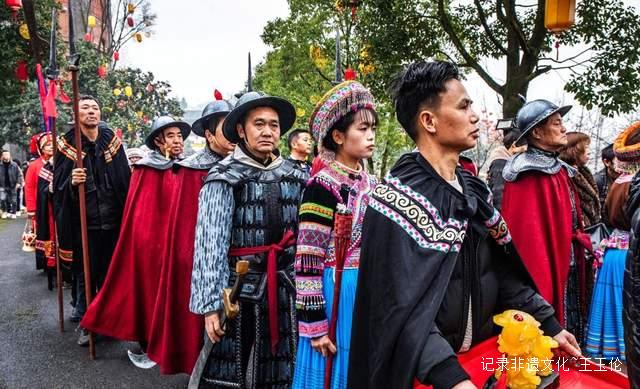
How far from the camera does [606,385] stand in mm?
1596

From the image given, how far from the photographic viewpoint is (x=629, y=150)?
3.98 m

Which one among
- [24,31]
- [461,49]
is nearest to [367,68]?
[461,49]

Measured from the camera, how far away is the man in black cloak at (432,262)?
150cm

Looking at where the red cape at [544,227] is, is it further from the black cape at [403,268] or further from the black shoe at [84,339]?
the black shoe at [84,339]

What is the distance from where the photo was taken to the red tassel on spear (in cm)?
231

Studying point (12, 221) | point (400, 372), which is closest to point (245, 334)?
point (400, 372)

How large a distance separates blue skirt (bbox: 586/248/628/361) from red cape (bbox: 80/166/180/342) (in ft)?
12.4

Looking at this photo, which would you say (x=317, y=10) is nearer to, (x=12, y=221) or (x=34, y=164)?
(x=34, y=164)

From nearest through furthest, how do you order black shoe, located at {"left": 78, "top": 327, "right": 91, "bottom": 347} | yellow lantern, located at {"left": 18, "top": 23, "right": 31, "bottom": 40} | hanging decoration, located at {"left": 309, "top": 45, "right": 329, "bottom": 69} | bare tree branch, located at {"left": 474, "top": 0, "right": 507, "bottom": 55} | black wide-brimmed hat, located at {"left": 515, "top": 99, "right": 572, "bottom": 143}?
black wide-brimmed hat, located at {"left": 515, "top": 99, "right": 572, "bottom": 143}
black shoe, located at {"left": 78, "top": 327, "right": 91, "bottom": 347}
bare tree branch, located at {"left": 474, "top": 0, "right": 507, "bottom": 55}
yellow lantern, located at {"left": 18, "top": 23, "right": 31, "bottom": 40}
hanging decoration, located at {"left": 309, "top": 45, "right": 329, "bottom": 69}

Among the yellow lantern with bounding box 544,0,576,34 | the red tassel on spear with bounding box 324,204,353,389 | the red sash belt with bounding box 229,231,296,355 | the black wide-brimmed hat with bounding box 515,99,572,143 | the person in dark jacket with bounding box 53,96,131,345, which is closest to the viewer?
the red tassel on spear with bounding box 324,204,353,389

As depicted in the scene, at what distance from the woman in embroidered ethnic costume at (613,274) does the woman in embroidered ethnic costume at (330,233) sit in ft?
8.71

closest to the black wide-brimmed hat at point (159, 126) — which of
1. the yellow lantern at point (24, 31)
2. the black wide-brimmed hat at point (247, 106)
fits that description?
the black wide-brimmed hat at point (247, 106)

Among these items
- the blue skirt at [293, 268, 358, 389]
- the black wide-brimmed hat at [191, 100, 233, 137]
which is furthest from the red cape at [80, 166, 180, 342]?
the blue skirt at [293, 268, 358, 389]

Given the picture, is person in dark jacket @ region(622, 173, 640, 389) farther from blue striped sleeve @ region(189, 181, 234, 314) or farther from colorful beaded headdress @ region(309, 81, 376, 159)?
blue striped sleeve @ region(189, 181, 234, 314)
